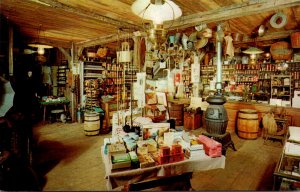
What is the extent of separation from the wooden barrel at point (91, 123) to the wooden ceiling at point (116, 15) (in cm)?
269

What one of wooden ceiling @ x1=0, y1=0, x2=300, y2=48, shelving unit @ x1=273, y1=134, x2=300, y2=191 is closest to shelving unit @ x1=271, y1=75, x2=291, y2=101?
wooden ceiling @ x1=0, y1=0, x2=300, y2=48

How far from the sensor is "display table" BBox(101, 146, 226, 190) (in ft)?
7.22

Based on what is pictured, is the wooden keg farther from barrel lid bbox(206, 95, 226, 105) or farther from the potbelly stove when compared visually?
barrel lid bbox(206, 95, 226, 105)

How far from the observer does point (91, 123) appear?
6.79 meters

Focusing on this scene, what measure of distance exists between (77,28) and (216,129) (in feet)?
17.0

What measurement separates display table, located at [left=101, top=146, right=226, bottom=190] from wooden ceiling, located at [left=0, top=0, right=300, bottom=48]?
2.79 m

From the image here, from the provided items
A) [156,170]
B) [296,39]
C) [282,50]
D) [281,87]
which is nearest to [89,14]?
[156,170]

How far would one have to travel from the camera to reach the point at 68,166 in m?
4.56

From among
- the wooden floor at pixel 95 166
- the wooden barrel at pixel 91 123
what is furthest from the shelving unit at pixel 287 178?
the wooden barrel at pixel 91 123

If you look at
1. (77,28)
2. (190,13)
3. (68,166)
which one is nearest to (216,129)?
(190,13)

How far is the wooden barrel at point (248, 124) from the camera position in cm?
650

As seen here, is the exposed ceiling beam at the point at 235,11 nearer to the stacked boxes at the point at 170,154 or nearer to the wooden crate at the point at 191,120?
the stacked boxes at the point at 170,154

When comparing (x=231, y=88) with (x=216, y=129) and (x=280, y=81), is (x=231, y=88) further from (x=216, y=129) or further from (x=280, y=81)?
(x=216, y=129)

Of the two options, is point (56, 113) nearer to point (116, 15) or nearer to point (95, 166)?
point (95, 166)
